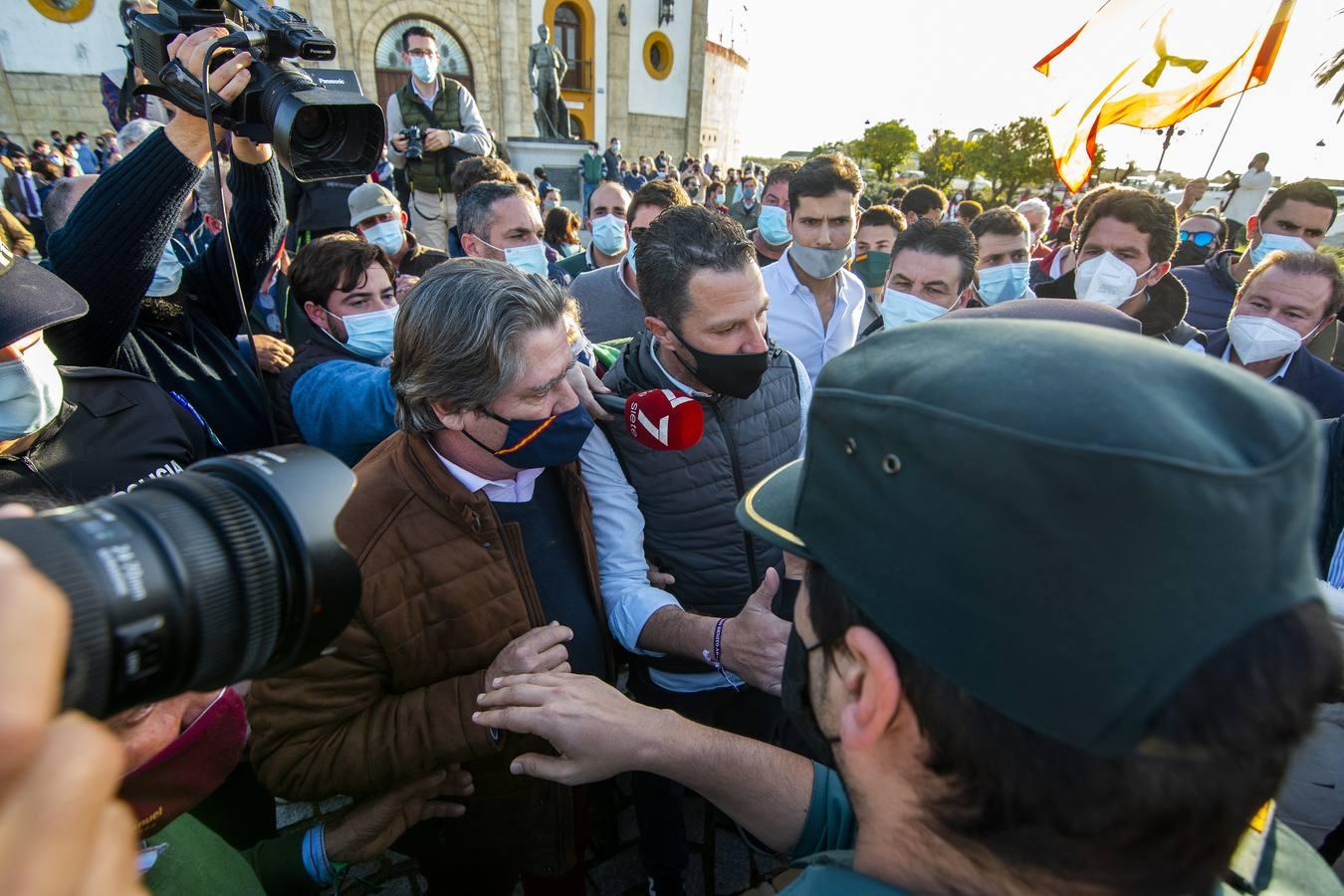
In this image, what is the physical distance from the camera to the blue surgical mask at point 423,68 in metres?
6.12

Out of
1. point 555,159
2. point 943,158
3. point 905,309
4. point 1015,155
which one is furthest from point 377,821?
point 943,158

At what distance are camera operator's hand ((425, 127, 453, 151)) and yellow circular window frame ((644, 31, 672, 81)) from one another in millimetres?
24315

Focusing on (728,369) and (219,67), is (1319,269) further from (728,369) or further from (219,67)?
(219,67)

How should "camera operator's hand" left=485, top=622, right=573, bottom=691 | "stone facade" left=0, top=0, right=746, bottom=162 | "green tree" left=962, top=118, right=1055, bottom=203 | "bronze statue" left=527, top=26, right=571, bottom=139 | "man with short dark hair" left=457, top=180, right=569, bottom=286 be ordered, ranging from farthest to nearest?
1. "green tree" left=962, top=118, right=1055, bottom=203
2. "stone facade" left=0, top=0, right=746, bottom=162
3. "bronze statue" left=527, top=26, right=571, bottom=139
4. "man with short dark hair" left=457, top=180, right=569, bottom=286
5. "camera operator's hand" left=485, top=622, right=573, bottom=691

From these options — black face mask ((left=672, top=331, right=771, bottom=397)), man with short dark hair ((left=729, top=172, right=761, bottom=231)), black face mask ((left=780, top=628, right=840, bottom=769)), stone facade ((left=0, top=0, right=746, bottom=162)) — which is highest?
stone facade ((left=0, top=0, right=746, bottom=162))

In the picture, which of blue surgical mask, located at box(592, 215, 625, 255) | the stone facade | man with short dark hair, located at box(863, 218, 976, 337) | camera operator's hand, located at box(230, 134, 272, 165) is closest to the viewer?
camera operator's hand, located at box(230, 134, 272, 165)

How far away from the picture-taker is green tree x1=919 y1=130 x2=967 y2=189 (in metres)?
28.1

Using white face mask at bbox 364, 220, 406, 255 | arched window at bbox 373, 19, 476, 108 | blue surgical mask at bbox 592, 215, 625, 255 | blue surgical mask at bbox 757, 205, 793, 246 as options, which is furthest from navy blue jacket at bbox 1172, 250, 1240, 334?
arched window at bbox 373, 19, 476, 108

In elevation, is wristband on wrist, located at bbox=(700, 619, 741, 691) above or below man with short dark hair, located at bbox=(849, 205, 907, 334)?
below

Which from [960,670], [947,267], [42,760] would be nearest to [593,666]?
[960,670]

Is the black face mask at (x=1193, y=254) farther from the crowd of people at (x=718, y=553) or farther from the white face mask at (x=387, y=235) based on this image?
the white face mask at (x=387, y=235)

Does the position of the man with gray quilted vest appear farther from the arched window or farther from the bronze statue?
the arched window

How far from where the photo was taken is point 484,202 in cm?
376

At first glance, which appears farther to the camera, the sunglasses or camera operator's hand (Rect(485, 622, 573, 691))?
the sunglasses
